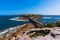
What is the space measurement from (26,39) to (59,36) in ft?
12.1

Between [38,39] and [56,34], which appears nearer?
[38,39]

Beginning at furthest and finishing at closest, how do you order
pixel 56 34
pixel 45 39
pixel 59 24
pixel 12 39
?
pixel 59 24 < pixel 12 39 < pixel 56 34 < pixel 45 39

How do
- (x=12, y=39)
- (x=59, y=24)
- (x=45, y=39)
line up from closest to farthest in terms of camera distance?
Answer: 1. (x=45, y=39)
2. (x=12, y=39)
3. (x=59, y=24)

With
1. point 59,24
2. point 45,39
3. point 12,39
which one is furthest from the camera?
point 59,24

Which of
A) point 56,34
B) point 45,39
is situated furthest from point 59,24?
point 45,39

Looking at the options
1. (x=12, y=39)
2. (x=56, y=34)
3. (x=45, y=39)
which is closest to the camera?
(x=45, y=39)

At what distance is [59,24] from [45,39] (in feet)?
30.5

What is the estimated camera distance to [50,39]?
14805 millimetres

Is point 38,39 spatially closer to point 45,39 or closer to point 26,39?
point 45,39

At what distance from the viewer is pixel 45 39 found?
582 inches

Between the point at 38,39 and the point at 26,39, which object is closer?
A: the point at 38,39

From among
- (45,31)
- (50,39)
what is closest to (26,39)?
(50,39)

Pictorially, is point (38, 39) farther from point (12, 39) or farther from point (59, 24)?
point (59, 24)

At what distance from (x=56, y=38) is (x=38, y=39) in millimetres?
1969
